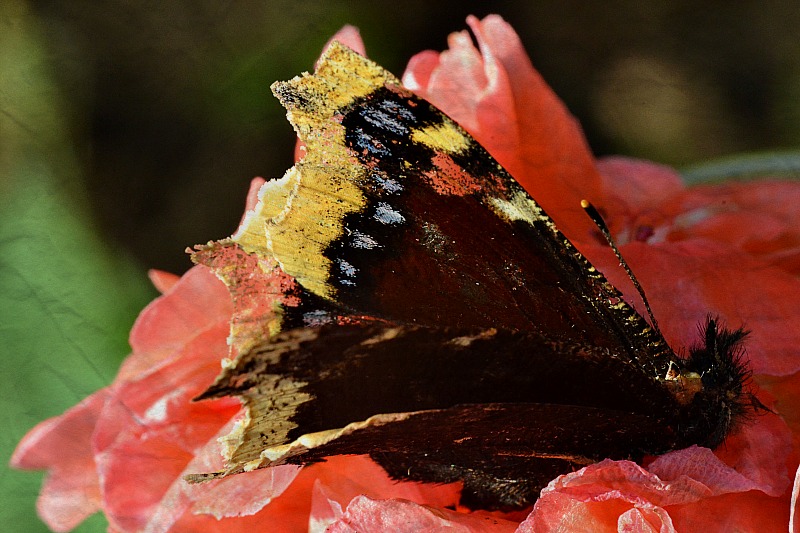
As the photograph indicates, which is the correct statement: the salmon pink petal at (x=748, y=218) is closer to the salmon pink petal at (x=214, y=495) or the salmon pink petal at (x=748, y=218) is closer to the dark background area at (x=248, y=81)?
the dark background area at (x=248, y=81)

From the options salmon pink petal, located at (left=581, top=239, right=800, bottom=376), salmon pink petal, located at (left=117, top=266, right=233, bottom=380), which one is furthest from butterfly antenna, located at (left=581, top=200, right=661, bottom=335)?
salmon pink petal, located at (left=117, top=266, right=233, bottom=380)

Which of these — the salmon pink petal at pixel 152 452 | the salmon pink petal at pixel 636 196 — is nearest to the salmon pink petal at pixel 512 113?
the salmon pink petal at pixel 636 196

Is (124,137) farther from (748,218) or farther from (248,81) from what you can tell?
(748,218)

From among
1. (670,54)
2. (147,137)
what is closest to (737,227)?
(670,54)

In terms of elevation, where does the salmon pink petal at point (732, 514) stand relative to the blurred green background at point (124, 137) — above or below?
below

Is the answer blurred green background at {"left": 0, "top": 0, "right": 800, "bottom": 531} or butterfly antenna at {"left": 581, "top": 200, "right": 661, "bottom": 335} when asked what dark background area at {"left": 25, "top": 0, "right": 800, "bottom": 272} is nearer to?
blurred green background at {"left": 0, "top": 0, "right": 800, "bottom": 531}

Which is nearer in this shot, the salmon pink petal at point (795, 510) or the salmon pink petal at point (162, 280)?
the salmon pink petal at point (795, 510)
